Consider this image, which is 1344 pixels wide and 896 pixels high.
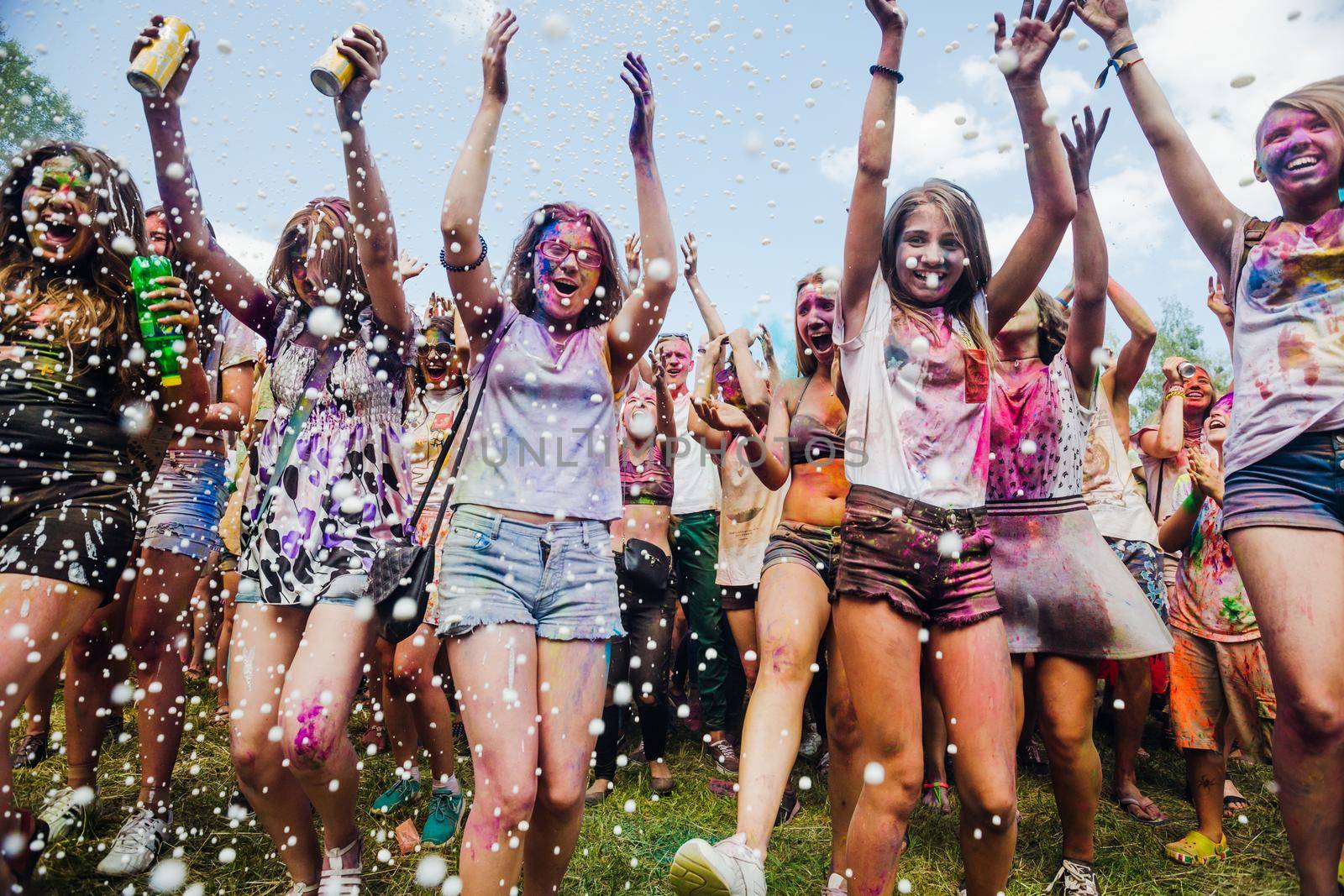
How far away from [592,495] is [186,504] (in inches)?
76.7

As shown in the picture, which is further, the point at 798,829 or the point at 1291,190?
the point at 798,829

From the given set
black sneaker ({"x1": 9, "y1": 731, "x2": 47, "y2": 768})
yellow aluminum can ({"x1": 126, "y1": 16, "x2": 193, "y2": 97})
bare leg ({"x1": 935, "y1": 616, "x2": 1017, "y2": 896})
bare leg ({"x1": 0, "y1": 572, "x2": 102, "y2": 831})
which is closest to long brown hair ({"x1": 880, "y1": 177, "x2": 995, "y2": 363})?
bare leg ({"x1": 935, "y1": 616, "x2": 1017, "y2": 896})

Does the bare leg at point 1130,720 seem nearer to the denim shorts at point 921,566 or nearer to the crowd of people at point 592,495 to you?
the crowd of people at point 592,495

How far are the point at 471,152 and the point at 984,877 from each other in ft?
8.58

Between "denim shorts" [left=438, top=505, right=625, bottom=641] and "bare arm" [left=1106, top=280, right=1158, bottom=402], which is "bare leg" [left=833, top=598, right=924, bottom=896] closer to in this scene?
"denim shorts" [left=438, top=505, right=625, bottom=641]

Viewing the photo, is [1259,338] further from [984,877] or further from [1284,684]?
[984,877]

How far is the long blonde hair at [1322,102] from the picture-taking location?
2.25 metres

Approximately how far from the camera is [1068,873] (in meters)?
2.83

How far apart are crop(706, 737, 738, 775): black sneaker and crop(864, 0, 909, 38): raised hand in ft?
12.0

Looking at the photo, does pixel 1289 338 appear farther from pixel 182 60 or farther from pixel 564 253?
pixel 182 60

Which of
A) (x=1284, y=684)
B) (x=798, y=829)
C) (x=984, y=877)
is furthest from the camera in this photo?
(x=798, y=829)

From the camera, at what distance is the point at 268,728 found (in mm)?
Result: 2393

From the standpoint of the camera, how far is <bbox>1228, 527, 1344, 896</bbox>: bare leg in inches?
80.1

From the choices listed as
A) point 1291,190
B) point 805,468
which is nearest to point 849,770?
point 805,468
